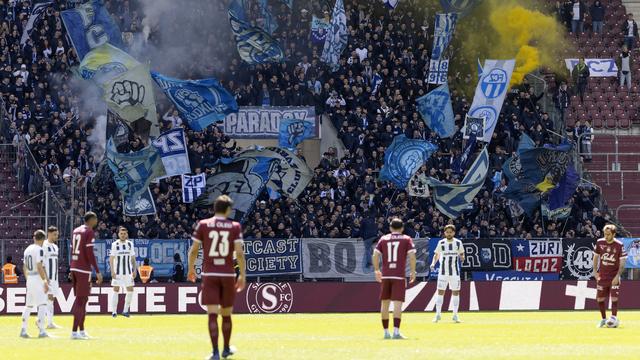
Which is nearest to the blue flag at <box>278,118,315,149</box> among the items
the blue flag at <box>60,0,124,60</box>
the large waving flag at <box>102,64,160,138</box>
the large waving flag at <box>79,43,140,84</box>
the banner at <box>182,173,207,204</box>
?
the banner at <box>182,173,207,204</box>

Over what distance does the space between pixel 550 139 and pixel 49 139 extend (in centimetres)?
1926

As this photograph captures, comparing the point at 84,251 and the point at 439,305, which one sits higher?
the point at 84,251

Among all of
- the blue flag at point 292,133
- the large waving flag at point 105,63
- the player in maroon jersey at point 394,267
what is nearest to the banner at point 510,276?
the blue flag at point 292,133

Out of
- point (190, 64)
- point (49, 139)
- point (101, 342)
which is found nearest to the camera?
point (101, 342)

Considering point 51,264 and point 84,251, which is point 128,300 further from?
point 84,251

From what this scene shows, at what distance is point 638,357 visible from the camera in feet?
72.2

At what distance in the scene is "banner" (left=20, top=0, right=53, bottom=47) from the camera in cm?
4959

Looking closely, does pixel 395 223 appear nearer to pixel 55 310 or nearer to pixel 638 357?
pixel 638 357

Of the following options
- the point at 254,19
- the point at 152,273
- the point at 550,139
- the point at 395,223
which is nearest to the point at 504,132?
the point at 550,139

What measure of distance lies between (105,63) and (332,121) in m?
9.25

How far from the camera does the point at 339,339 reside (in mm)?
27672

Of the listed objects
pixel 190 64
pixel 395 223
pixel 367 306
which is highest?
pixel 190 64

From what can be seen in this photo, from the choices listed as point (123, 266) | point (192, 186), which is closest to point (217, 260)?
point (123, 266)

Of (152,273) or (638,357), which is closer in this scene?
(638,357)
